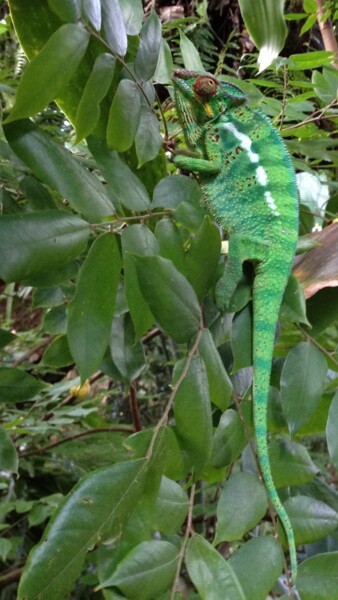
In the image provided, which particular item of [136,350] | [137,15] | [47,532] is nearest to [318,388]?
[136,350]

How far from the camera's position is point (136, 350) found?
2.21 feet

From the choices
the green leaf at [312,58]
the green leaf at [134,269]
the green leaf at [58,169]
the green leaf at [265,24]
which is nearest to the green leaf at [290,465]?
the green leaf at [134,269]

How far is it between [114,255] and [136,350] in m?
0.19

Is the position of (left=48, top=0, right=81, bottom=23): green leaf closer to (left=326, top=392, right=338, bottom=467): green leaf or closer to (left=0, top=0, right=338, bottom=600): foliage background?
(left=0, top=0, right=338, bottom=600): foliage background

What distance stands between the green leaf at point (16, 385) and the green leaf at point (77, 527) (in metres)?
0.20

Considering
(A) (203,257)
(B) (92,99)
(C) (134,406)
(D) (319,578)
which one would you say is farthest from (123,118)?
(C) (134,406)

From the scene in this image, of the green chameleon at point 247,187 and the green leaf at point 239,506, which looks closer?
the green leaf at point 239,506

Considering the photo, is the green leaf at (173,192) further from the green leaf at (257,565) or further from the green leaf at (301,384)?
the green leaf at (257,565)

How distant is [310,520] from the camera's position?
572 millimetres

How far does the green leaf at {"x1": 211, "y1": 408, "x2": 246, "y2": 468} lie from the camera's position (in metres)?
0.57

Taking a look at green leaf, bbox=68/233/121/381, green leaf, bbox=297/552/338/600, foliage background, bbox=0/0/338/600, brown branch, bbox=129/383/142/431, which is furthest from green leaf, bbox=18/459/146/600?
brown branch, bbox=129/383/142/431

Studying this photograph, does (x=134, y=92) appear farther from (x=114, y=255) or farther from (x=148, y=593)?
(x=148, y=593)

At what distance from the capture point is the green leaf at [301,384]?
57 cm

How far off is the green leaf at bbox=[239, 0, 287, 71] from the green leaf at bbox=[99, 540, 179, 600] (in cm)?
49
